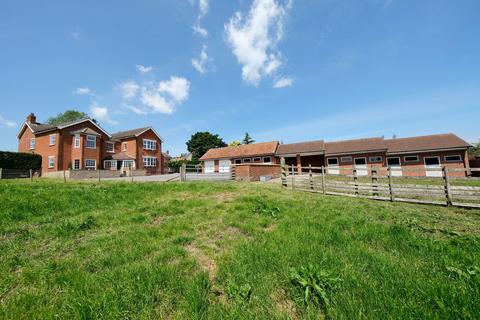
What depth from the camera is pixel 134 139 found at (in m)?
35.8

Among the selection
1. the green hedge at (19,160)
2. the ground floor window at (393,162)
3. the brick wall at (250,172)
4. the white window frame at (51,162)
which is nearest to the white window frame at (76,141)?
the white window frame at (51,162)

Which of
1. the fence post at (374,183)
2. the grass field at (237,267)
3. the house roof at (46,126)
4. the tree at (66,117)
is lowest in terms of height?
the grass field at (237,267)

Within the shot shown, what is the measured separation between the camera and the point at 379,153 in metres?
26.0

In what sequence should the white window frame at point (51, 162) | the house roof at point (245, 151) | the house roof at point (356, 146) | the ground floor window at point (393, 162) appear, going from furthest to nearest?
the house roof at point (245, 151)
the white window frame at point (51, 162)
the house roof at point (356, 146)
the ground floor window at point (393, 162)

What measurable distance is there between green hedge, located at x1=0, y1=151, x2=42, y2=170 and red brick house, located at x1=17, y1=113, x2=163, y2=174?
0.79 meters

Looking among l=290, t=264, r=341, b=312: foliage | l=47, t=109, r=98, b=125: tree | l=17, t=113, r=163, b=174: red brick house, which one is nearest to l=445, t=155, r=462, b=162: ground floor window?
l=290, t=264, r=341, b=312: foliage

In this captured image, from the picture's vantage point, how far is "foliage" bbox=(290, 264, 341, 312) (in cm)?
244

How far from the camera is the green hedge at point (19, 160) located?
1022 inches

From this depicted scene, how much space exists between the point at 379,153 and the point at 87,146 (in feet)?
131

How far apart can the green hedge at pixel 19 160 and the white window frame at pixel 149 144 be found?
13.8m

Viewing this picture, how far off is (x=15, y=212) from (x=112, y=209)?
2385 millimetres

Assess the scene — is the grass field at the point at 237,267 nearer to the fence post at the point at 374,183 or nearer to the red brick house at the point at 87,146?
the fence post at the point at 374,183

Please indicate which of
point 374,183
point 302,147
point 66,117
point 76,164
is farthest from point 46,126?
→ point 374,183

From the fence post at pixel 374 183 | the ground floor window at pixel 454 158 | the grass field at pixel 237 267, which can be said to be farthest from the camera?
the ground floor window at pixel 454 158
